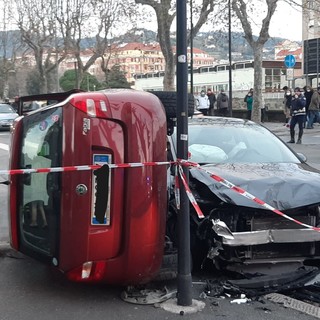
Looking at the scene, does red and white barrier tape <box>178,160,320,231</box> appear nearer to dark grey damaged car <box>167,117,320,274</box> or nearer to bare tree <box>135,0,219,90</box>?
dark grey damaged car <box>167,117,320,274</box>

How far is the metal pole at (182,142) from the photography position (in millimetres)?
3973

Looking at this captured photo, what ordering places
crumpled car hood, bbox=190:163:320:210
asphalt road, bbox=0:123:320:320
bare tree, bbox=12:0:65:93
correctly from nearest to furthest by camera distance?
asphalt road, bbox=0:123:320:320 → crumpled car hood, bbox=190:163:320:210 → bare tree, bbox=12:0:65:93

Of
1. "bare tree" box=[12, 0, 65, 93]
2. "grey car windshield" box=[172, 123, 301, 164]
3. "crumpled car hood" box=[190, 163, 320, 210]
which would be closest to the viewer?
"crumpled car hood" box=[190, 163, 320, 210]

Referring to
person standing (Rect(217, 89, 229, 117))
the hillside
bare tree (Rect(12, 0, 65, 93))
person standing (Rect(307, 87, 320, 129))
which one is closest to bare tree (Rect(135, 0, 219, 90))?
the hillside

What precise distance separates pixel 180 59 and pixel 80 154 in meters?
1.00

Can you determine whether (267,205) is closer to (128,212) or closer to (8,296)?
(128,212)

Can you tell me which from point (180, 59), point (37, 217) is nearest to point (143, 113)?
point (180, 59)

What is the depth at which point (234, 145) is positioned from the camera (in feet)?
18.7

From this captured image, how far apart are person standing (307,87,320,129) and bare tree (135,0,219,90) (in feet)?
25.8

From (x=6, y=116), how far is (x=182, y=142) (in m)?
23.6

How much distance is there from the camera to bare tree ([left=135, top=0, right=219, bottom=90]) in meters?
26.1

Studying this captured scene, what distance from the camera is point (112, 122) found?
391 cm

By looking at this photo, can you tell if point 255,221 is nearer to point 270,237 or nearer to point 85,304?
point 270,237

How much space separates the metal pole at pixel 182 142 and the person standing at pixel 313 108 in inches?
689
